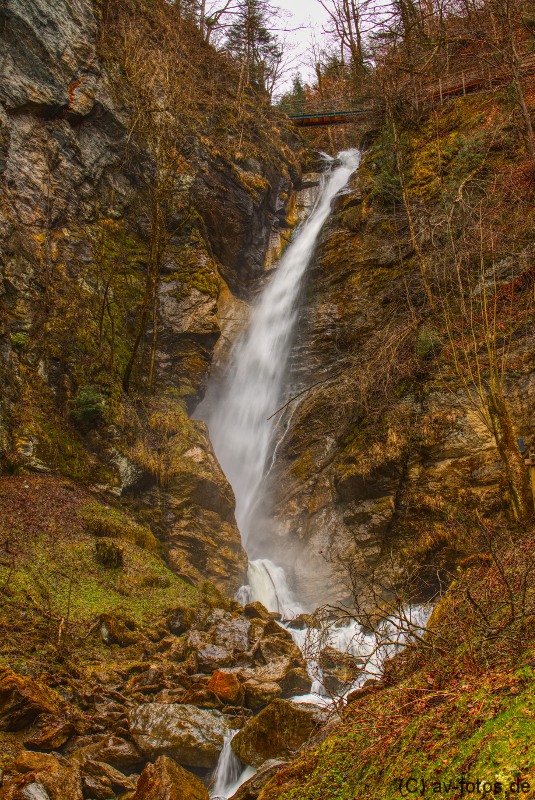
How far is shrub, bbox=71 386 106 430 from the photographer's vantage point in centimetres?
989

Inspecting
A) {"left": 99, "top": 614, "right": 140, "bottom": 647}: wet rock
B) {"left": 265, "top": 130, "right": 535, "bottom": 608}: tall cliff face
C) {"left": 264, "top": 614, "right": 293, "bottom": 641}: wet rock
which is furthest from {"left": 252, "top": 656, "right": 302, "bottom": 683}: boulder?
{"left": 99, "top": 614, "right": 140, "bottom": 647}: wet rock

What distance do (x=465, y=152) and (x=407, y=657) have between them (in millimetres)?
→ 14755

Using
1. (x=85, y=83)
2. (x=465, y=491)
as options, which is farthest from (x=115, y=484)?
(x=85, y=83)

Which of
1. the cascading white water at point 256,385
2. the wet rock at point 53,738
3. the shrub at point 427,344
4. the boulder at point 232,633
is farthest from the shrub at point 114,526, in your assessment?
the shrub at point 427,344

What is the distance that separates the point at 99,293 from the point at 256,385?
6.71 meters

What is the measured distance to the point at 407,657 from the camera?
333cm

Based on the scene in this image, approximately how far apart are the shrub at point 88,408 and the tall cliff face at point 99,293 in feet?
0.10

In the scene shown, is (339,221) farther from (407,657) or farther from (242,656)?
(407,657)

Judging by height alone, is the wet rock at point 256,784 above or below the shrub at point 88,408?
below

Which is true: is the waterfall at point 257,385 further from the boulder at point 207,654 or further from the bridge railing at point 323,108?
the bridge railing at point 323,108

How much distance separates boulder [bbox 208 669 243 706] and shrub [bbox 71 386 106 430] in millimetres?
6325

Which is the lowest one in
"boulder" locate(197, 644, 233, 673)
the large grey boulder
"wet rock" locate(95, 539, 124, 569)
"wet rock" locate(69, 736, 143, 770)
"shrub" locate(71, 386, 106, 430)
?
"wet rock" locate(69, 736, 143, 770)

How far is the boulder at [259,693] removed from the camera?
5730mm

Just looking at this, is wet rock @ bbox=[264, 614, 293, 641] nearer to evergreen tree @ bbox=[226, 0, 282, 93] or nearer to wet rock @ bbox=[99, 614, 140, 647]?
wet rock @ bbox=[99, 614, 140, 647]
